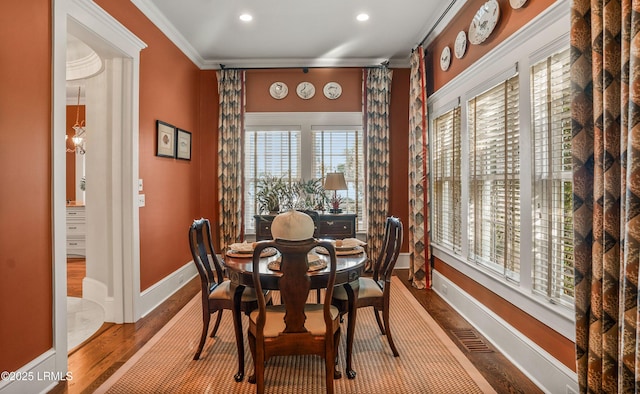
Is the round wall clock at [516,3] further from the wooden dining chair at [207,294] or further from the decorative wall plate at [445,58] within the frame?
the wooden dining chair at [207,294]

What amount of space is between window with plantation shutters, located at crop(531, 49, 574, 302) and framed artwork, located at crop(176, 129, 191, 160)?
12.3 feet

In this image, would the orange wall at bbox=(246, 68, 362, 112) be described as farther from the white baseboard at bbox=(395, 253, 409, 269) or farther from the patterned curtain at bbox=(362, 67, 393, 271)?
the white baseboard at bbox=(395, 253, 409, 269)

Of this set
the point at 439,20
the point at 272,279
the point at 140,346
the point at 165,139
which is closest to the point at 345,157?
the point at 439,20

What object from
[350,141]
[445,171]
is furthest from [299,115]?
[445,171]

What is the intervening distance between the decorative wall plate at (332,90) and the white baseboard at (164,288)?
10.1 ft

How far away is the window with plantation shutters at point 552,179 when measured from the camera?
205 cm

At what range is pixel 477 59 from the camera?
10.1 ft

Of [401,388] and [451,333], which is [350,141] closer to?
[451,333]

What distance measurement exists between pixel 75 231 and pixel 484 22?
6.77 m

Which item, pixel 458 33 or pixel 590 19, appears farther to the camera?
pixel 458 33

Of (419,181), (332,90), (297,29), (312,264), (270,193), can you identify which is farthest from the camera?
(332,90)

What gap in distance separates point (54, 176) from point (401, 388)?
2567 millimetres

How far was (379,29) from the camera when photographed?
13.5 feet

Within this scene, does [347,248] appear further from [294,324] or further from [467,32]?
[467,32]
